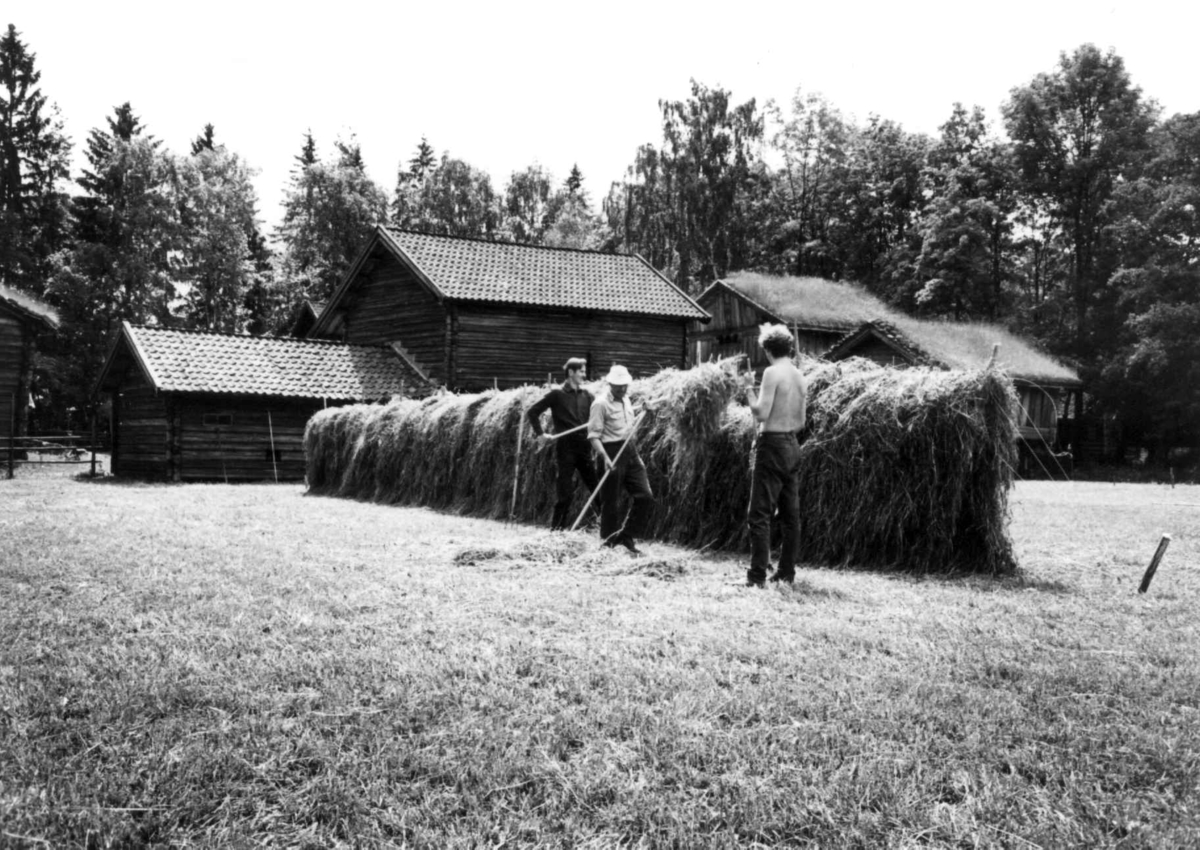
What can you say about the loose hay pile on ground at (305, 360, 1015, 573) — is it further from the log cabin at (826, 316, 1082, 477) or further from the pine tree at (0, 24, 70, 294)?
the pine tree at (0, 24, 70, 294)

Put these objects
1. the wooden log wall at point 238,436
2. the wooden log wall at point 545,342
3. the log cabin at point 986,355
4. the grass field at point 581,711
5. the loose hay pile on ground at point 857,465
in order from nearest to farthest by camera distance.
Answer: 1. the grass field at point 581,711
2. the loose hay pile on ground at point 857,465
3. the wooden log wall at point 238,436
4. the wooden log wall at point 545,342
5. the log cabin at point 986,355

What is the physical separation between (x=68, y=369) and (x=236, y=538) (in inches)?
1463

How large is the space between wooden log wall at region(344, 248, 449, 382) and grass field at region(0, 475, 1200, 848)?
66.2ft

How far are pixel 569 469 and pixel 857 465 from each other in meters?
3.43

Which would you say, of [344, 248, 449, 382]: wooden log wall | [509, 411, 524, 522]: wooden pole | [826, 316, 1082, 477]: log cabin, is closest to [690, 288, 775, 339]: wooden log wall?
[826, 316, 1082, 477]: log cabin

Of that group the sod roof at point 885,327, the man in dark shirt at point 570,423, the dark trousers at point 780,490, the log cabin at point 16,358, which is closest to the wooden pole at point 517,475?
the man in dark shirt at point 570,423

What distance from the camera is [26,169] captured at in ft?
149

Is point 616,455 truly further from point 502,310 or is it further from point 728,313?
point 728,313

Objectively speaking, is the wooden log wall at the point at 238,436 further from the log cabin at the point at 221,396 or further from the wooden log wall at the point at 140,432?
the wooden log wall at the point at 140,432

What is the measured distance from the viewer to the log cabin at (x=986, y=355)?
28.9 metres

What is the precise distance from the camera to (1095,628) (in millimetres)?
5445

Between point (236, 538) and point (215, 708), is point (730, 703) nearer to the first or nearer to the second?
point (215, 708)

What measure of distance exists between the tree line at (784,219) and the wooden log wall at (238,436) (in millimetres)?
21342

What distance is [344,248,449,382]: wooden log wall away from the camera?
26.9 metres
